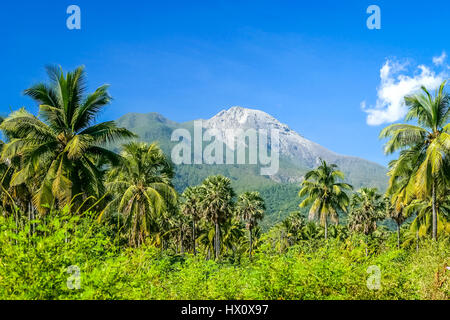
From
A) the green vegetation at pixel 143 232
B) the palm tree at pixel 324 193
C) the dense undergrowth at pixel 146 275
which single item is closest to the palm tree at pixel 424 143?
the green vegetation at pixel 143 232

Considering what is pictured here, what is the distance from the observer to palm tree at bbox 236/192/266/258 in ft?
161

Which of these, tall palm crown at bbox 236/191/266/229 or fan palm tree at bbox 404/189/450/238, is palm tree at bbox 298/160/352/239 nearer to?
fan palm tree at bbox 404/189/450/238

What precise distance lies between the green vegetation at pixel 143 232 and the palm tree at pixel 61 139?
40mm

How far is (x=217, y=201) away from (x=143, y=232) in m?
20.4

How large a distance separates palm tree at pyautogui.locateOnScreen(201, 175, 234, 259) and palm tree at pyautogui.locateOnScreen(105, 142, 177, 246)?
19860mm

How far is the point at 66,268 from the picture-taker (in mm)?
4293

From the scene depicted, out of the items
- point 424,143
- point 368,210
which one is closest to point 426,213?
point 424,143

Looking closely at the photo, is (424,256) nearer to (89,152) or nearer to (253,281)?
(253,281)

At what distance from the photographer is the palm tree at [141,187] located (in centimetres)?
2078

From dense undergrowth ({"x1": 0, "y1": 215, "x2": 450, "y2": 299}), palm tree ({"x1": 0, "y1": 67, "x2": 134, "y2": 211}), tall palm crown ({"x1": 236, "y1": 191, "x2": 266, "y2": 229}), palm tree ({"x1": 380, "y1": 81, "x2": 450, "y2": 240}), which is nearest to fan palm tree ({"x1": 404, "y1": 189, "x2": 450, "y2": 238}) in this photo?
palm tree ({"x1": 380, "y1": 81, "x2": 450, "y2": 240})

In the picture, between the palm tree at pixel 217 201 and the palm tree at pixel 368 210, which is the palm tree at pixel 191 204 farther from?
the palm tree at pixel 368 210

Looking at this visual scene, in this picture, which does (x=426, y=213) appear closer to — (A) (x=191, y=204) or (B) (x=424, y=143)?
(B) (x=424, y=143)

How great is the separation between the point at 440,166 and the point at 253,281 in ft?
43.6
